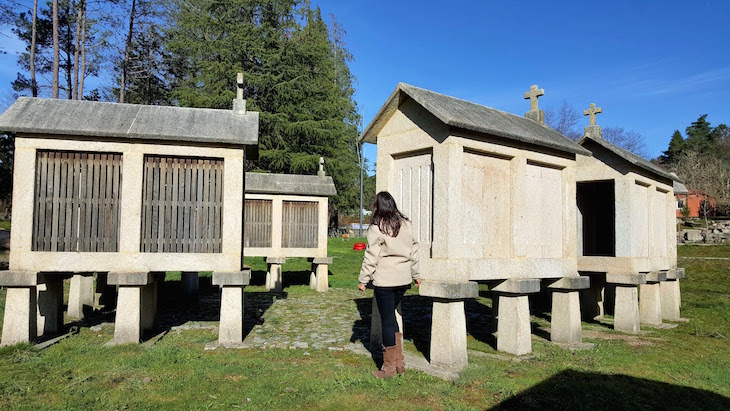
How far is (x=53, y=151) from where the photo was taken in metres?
9.02

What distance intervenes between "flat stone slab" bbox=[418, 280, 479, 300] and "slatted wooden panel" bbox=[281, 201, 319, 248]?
10.7 meters

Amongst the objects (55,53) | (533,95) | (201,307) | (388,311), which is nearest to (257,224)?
(201,307)

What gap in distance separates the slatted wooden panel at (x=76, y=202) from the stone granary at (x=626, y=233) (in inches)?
387

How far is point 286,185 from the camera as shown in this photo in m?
17.8

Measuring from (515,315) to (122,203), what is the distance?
7168 mm

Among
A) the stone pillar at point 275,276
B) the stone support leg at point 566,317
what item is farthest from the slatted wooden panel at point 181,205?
the stone pillar at point 275,276

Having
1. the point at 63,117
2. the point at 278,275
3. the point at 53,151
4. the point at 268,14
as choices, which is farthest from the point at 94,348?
the point at 268,14

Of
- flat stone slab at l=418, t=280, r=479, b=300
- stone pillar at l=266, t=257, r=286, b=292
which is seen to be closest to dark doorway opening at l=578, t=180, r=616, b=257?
flat stone slab at l=418, t=280, r=479, b=300

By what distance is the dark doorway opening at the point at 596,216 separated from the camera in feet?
43.8

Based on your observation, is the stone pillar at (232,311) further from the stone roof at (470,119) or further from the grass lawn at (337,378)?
the stone roof at (470,119)

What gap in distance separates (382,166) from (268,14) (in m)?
34.6

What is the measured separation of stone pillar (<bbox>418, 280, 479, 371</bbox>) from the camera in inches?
288

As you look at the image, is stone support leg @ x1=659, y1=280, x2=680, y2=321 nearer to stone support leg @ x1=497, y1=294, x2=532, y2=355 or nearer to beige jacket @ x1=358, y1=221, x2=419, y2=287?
stone support leg @ x1=497, y1=294, x2=532, y2=355

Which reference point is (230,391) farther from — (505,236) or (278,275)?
(278,275)
